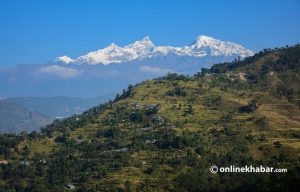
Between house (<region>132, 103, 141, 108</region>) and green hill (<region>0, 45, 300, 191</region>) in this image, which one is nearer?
green hill (<region>0, 45, 300, 191</region>)

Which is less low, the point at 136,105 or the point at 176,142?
the point at 136,105

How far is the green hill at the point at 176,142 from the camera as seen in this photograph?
110 metres

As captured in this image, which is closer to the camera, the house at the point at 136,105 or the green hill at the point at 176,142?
the green hill at the point at 176,142

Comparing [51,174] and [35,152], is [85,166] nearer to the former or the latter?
[51,174]

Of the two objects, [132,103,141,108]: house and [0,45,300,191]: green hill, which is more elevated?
[132,103,141,108]: house

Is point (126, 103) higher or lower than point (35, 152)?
higher

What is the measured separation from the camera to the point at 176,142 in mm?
130125

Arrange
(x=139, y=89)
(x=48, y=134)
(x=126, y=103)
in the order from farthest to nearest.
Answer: (x=139, y=89) < (x=126, y=103) < (x=48, y=134)

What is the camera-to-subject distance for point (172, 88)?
181 m

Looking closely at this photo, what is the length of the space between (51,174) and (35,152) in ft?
59.4

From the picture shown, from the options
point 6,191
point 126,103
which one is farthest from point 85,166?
point 126,103

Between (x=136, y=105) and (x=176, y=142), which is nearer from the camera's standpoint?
(x=176, y=142)

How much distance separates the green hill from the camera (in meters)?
110

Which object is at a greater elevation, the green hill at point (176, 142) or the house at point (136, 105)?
the house at point (136, 105)
